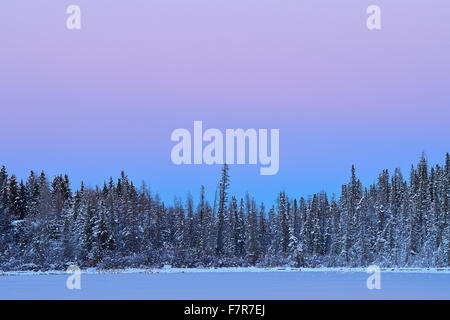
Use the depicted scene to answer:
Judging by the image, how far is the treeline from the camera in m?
70.7

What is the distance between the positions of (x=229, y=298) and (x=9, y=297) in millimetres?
9879

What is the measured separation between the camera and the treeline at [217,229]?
70.7 m

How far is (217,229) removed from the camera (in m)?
80.9

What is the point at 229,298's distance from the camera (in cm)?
2739

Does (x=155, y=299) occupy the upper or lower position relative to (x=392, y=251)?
upper
